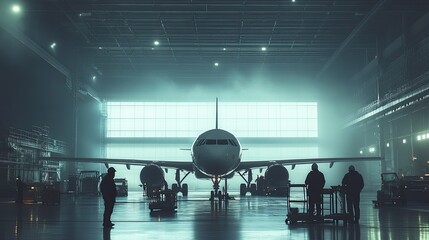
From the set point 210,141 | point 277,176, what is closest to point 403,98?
point 277,176

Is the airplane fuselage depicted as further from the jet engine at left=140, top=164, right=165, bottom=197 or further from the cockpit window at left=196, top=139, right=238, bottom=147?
the jet engine at left=140, top=164, right=165, bottom=197

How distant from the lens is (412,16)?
40375 millimetres

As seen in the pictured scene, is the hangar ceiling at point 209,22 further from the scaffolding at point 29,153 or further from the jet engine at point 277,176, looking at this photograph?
the jet engine at point 277,176

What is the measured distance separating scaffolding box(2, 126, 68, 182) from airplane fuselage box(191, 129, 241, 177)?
16853mm

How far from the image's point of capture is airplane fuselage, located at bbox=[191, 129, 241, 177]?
994 inches

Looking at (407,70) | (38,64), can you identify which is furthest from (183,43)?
(407,70)

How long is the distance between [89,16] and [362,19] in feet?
74.6

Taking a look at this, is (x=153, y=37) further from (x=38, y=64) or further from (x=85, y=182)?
(x=85, y=182)

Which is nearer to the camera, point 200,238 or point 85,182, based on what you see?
point 200,238

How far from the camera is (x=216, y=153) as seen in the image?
82.6 ft

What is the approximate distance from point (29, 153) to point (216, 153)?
81.4 ft

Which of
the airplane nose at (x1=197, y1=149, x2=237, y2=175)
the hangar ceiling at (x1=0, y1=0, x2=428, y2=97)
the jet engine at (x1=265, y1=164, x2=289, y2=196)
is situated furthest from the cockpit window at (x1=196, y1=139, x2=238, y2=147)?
the hangar ceiling at (x1=0, y1=0, x2=428, y2=97)

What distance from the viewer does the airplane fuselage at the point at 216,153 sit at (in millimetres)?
25250

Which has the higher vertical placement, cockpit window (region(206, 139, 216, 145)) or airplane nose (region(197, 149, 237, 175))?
cockpit window (region(206, 139, 216, 145))
